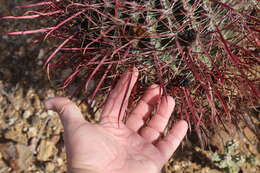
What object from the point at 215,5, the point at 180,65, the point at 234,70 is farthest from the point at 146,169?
the point at 215,5

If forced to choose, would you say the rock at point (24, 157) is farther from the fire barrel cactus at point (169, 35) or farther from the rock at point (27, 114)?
the fire barrel cactus at point (169, 35)

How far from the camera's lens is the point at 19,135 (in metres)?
1.83

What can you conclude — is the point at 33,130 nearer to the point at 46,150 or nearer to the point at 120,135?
the point at 46,150

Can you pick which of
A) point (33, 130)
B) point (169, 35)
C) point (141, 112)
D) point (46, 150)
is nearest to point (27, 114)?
point (33, 130)

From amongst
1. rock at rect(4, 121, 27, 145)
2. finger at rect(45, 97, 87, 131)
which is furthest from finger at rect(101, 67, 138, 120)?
rock at rect(4, 121, 27, 145)

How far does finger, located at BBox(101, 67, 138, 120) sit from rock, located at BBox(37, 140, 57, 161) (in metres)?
0.80

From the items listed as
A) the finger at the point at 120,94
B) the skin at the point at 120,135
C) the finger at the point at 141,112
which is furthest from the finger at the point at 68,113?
the finger at the point at 141,112

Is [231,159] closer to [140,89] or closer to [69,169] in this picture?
[140,89]

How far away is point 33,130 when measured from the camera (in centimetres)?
185

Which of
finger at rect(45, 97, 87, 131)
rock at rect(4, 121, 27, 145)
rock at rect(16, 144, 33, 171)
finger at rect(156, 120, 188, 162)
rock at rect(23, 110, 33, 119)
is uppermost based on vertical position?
finger at rect(45, 97, 87, 131)

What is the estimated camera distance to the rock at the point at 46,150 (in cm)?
178

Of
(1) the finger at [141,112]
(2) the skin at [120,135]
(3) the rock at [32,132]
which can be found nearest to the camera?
(2) the skin at [120,135]

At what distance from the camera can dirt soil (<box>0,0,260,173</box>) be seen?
5.68 feet

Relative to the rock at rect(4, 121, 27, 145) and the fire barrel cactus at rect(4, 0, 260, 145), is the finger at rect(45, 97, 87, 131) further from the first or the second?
the rock at rect(4, 121, 27, 145)
